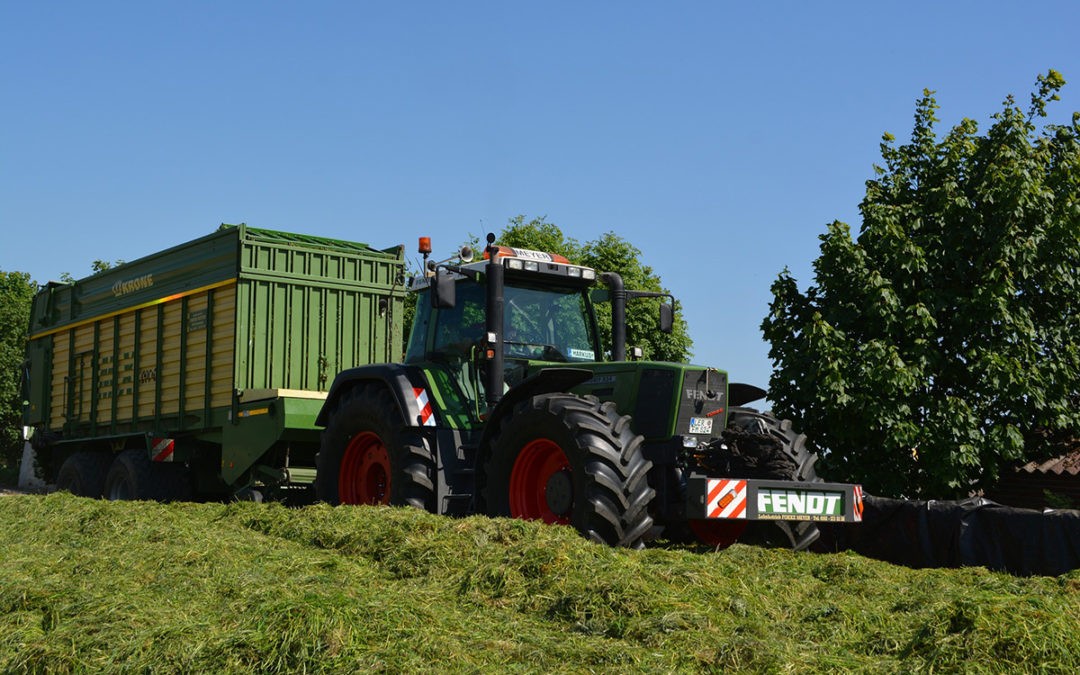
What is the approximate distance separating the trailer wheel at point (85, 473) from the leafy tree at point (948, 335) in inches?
335

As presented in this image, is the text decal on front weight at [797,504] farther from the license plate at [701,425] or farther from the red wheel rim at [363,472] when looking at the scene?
the red wheel rim at [363,472]

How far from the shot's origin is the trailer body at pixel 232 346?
11250 millimetres

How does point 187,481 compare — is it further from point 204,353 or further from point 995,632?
point 995,632

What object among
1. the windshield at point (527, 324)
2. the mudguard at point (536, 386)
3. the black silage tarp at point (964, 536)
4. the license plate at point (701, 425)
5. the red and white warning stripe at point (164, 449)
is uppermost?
the windshield at point (527, 324)

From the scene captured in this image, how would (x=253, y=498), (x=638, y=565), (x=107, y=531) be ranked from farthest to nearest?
1. (x=253, y=498)
2. (x=107, y=531)
3. (x=638, y=565)

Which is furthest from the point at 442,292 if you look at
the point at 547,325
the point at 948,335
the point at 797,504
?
the point at 948,335

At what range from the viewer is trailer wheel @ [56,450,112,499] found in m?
13.7

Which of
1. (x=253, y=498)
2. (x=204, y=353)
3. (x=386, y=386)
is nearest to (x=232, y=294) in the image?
(x=204, y=353)

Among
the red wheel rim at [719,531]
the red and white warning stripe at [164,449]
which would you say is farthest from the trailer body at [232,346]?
the red wheel rim at [719,531]

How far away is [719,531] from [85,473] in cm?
874

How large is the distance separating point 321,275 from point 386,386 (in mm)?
3193

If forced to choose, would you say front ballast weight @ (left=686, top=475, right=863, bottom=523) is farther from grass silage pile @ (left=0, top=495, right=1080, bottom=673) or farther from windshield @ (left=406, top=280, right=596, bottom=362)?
windshield @ (left=406, top=280, right=596, bottom=362)

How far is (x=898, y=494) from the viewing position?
13133 mm

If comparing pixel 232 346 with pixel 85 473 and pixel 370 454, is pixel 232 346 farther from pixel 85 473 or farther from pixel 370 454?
pixel 85 473
